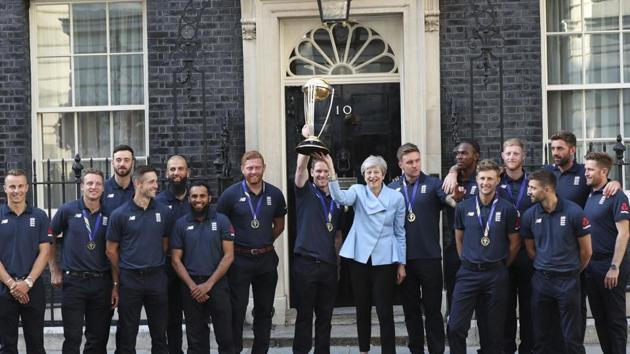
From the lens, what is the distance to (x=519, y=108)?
10.6 meters

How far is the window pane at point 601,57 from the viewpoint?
35.5 feet

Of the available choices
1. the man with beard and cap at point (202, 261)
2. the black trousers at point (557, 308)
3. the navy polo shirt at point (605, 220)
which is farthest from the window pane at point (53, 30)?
the navy polo shirt at point (605, 220)

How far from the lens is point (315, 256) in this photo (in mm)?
8617

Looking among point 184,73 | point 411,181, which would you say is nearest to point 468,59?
point 411,181

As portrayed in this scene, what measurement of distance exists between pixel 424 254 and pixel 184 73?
3.62 m

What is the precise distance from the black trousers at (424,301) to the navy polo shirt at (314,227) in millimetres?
691

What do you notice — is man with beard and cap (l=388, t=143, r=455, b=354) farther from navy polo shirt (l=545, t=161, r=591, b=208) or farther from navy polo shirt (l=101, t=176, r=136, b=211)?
navy polo shirt (l=101, t=176, r=136, b=211)

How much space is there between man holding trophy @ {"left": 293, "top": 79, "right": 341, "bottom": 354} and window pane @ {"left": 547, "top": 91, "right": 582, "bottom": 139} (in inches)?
129

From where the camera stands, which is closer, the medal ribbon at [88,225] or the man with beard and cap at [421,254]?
the medal ribbon at [88,225]

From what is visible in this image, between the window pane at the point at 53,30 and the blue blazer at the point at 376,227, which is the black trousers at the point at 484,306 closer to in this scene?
the blue blazer at the point at 376,227

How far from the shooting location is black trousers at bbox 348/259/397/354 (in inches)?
341

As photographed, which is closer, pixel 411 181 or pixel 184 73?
pixel 411 181

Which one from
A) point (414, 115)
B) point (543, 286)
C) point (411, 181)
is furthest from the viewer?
point (414, 115)

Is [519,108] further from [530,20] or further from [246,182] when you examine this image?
[246,182]
